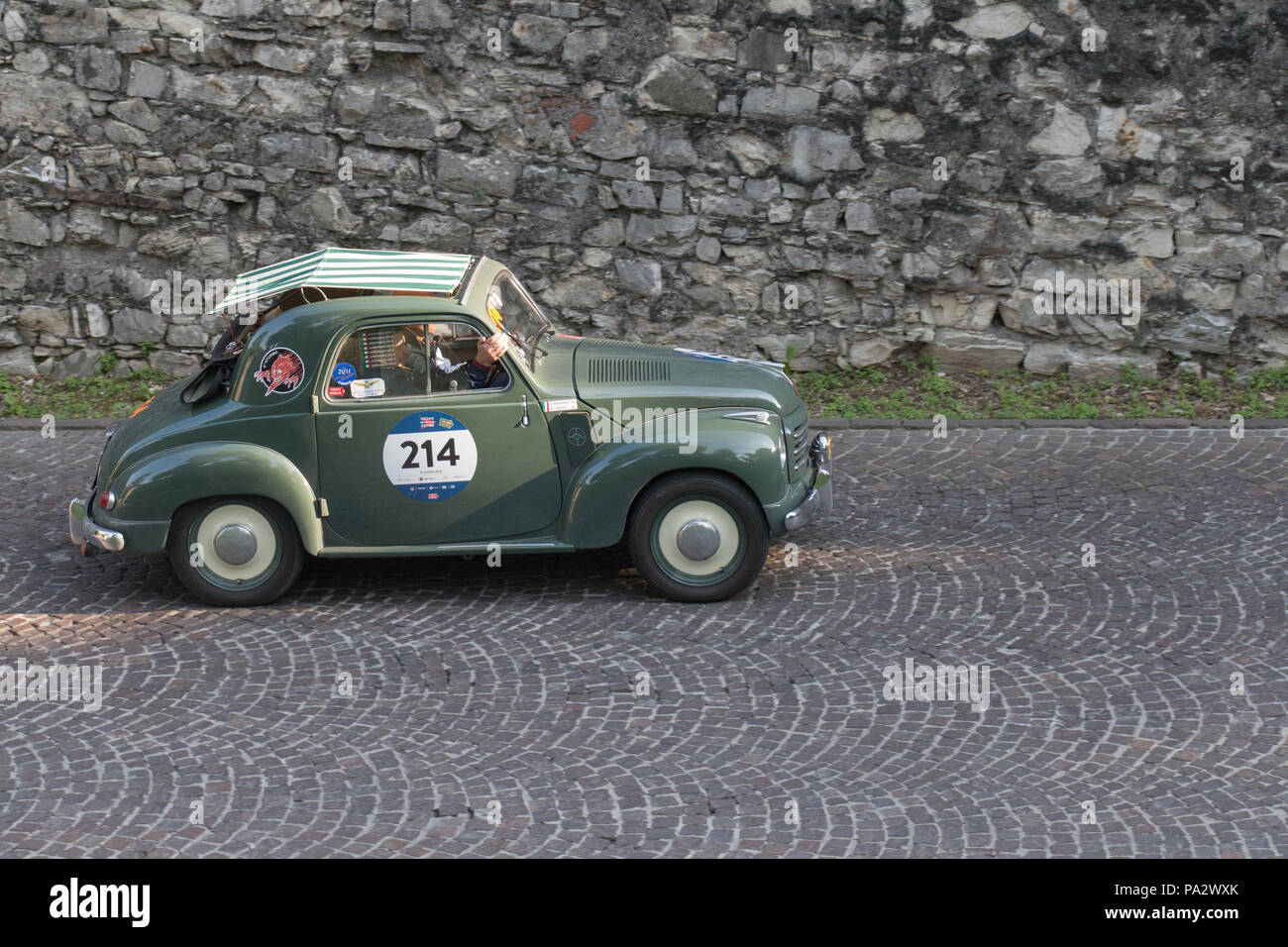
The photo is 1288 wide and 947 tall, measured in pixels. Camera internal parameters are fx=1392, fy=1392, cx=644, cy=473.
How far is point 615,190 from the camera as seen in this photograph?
461 inches

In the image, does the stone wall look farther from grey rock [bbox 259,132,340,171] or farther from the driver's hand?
the driver's hand

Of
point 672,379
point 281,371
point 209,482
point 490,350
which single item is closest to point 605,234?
point 672,379

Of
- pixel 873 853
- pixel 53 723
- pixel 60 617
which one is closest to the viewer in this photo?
pixel 873 853

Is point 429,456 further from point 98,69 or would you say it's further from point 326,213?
point 98,69

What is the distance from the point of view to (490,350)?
24.5 ft

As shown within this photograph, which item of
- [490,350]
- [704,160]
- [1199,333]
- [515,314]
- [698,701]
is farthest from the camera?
[1199,333]

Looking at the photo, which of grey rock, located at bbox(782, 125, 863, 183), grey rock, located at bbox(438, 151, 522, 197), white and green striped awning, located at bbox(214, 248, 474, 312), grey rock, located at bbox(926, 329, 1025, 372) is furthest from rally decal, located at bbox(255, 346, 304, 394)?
grey rock, located at bbox(926, 329, 1025, 372)

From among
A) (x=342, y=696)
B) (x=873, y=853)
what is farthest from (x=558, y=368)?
(x=873, y=853)

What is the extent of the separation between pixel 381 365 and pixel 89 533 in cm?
183

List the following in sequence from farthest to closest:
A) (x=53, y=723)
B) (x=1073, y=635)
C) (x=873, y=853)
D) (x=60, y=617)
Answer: (x=60, y=617), (x=1073, y=635), (x=53, y=723), (x=873, y=853)

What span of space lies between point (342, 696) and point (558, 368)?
225cm

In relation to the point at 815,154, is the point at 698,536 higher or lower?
lower

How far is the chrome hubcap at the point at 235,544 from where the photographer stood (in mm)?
7480

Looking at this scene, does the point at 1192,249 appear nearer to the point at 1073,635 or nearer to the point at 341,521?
the point at 1073,635
